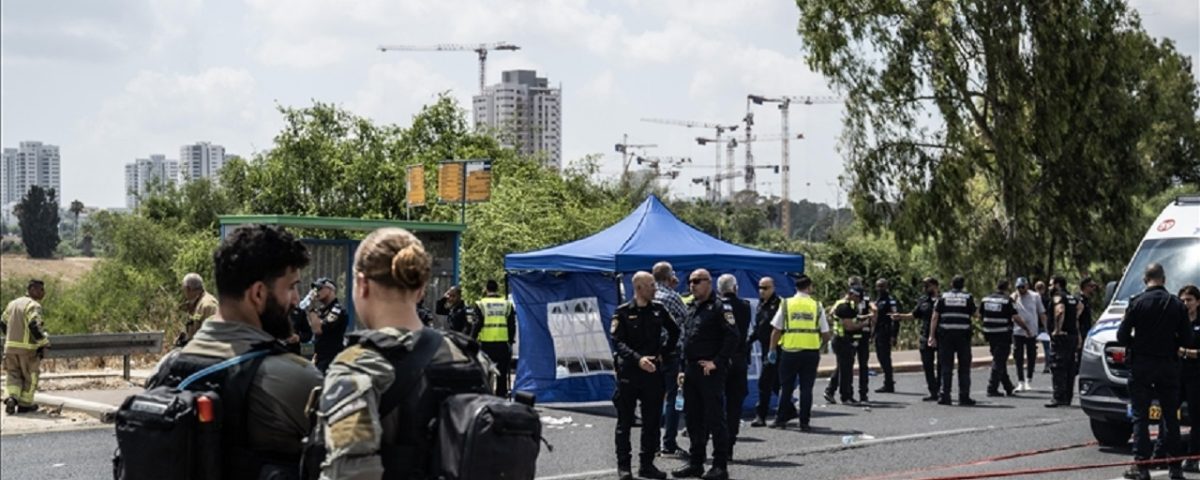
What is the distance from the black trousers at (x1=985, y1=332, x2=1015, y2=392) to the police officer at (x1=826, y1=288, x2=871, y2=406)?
181 cm

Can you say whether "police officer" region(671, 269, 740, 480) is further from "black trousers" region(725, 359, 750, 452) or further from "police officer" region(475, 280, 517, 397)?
"police officer" region(475, 280, 517, 397)

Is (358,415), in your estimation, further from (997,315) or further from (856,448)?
(997,315)

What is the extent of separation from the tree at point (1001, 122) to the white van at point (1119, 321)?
66.9ft

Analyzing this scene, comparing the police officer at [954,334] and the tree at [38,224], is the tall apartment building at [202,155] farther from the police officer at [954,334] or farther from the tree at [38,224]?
the police officer at [954,334]

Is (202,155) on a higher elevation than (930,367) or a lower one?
higher

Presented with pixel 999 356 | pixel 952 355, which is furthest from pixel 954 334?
pixel 999 356

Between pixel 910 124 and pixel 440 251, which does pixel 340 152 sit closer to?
pixel 910 124

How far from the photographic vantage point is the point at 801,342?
15.8 m

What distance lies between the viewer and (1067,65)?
3509 cm

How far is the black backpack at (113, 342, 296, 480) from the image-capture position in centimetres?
392

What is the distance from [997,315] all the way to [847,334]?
2.28m

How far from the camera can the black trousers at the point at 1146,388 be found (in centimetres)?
1207

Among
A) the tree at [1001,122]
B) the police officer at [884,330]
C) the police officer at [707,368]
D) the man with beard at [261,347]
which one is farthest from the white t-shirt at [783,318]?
the tree at [1001,122]

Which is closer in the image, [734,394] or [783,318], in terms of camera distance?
[734,394]
